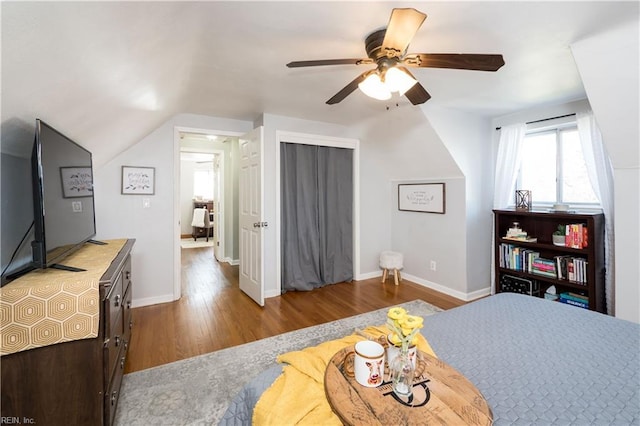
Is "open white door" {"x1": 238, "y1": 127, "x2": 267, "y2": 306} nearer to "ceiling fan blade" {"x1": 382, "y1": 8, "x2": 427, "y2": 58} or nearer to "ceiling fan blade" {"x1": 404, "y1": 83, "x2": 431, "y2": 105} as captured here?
"ceiling fan blade" {"x1": 404, "y1": 83, "x2": 431, "y2": 105}

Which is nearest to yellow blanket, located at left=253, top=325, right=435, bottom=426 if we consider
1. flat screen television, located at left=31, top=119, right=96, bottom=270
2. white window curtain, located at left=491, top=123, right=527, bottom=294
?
flat screen television, located at left=31, top=119, right=96, bottom=270

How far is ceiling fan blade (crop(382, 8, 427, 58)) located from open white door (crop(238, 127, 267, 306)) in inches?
75.8

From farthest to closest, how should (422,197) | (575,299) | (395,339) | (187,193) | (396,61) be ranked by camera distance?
(187,193) < (422,197) < (575,299) < (396,61) < (395,339)

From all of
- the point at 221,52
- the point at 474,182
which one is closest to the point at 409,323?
the point at 221,52

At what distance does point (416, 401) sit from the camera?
2.92 ft

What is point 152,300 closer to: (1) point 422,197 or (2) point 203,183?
(1) point 422,197

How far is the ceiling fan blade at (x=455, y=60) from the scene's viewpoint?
1.47 metres

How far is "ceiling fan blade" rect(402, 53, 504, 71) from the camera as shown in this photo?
1.47 meters

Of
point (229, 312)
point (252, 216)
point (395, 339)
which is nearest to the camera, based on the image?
point (395, 339)

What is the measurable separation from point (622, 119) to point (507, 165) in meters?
1.49

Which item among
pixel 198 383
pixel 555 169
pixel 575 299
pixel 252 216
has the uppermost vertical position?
pixel 555 169

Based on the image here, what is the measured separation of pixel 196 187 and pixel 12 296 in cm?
817

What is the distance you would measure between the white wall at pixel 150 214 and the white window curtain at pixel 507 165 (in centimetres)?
369

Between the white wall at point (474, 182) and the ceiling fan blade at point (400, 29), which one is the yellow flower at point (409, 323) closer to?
the ceiling fan blade at point (400, 29)
